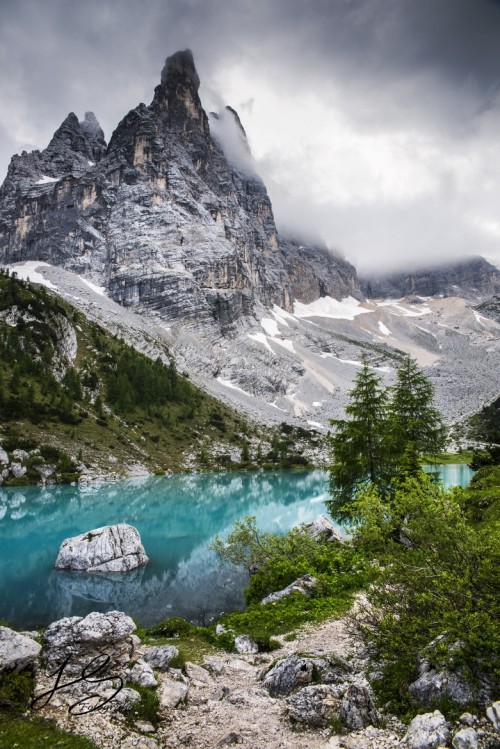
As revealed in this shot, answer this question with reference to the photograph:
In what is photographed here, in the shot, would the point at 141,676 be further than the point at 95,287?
No

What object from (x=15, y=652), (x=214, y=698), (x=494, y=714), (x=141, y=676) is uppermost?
(x=494, y=714)

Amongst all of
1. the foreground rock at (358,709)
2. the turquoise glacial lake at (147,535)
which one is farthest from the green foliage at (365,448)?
the foreground rock at (358,709)

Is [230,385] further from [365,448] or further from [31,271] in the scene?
[365,448]

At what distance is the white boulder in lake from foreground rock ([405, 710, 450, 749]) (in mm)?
26120

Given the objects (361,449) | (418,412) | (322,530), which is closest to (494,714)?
(361,449)

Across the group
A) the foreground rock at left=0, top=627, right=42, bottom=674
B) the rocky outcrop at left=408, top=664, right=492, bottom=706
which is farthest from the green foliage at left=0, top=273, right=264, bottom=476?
the rocky outcrop at left=408, top=664, right=492, bottom=706

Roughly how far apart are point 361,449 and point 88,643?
18.0 meters

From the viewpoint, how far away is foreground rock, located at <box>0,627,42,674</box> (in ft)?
27.3

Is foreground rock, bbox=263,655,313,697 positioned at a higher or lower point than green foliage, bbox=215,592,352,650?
higher

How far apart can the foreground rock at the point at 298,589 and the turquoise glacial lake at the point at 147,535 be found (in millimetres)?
4119

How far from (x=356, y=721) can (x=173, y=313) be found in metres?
168

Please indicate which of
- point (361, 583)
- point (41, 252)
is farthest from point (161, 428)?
point (41, 252)

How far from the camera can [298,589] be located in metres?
16.9

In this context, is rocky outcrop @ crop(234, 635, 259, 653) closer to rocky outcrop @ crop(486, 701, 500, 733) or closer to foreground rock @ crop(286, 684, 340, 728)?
foreground rock @ crop(286, 684, 340, 728)
